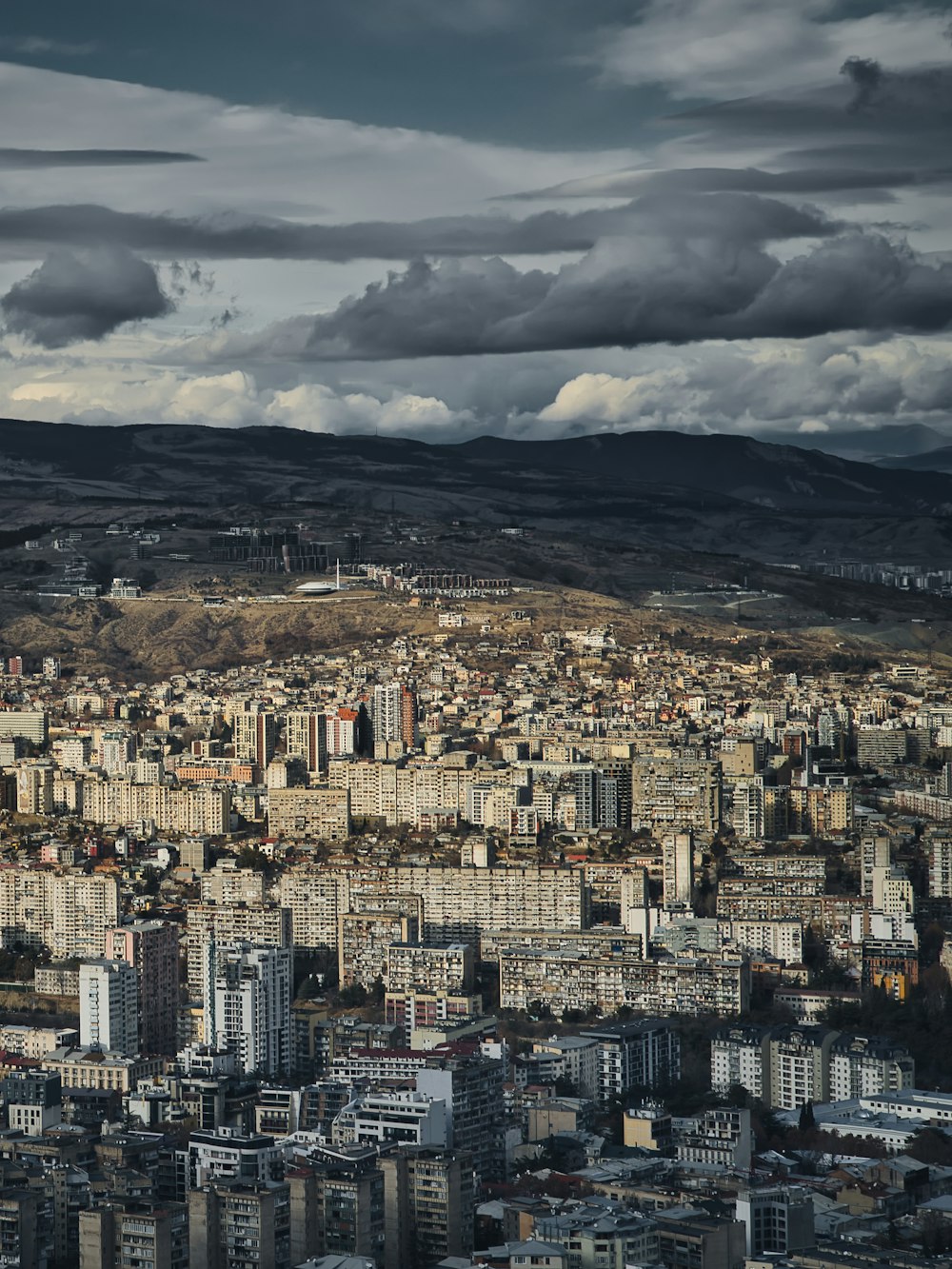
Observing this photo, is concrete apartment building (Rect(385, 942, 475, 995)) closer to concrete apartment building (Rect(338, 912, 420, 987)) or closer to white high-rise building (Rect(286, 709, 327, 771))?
concrete apartment building (Rect(338, 912, 420, 987))

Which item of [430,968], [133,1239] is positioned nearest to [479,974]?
[430,968]

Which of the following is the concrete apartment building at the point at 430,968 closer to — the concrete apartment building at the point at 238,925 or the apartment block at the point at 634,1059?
the concrete apartment building at the point at 238,925

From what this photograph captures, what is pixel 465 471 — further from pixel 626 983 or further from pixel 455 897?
pixel 626 983

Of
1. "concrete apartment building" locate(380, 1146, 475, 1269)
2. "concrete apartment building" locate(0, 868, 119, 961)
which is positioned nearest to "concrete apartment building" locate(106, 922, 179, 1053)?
"concrete apartment building" locate(0, 868, 119, 961)

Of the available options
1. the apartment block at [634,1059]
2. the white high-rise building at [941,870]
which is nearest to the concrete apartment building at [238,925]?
the apartment block at [634,1059]

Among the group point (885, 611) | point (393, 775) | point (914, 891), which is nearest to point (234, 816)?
point (393, 775)

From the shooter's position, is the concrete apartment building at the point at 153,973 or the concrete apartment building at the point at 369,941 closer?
the concrete apartment building at the point at 153,973

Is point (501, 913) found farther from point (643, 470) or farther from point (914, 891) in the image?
point (643, 470)
